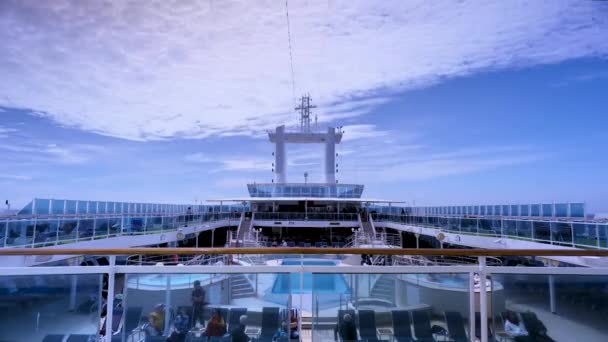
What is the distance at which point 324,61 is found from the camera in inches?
340

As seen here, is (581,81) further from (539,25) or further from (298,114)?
(298,114)

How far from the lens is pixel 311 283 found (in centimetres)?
250

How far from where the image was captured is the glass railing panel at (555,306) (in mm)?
2453

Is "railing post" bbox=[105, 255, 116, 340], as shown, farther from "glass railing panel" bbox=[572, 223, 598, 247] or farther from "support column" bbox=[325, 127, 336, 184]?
"support column" bbox=[325, 127, 336, 184]

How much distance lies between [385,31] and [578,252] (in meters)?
4.48

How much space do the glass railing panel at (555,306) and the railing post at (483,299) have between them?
0.06 meters

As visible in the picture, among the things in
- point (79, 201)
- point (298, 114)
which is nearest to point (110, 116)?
point (79, 201)

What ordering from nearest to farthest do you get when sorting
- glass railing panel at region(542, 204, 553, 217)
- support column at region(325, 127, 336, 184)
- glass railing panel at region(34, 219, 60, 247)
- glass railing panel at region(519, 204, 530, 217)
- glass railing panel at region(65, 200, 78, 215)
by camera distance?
glass railing panel at region(34, 219, 60, 247)
glass railing panel at region(542, 204, 553, 217)
glass railing panel at region(65, 200, 78, 215)
glass railing panel at region(519, 204, 530, 217)
support column at region(325, 127, 336, 184)

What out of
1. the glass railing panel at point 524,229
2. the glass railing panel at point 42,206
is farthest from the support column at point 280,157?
the glass railing panel at point 524,229

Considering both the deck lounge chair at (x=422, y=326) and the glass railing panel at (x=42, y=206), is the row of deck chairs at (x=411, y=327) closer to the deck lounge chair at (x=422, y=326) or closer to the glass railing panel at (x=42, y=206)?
the deck lounge chair at (x=422, y=326)

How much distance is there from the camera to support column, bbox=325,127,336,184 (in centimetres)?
2628

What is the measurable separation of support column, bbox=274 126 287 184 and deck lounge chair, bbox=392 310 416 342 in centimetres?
→ 2349

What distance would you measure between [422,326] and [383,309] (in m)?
0.29

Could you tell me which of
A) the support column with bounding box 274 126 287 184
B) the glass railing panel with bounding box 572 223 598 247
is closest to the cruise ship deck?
the glass railing panel with bounding box 572 223 598 247
